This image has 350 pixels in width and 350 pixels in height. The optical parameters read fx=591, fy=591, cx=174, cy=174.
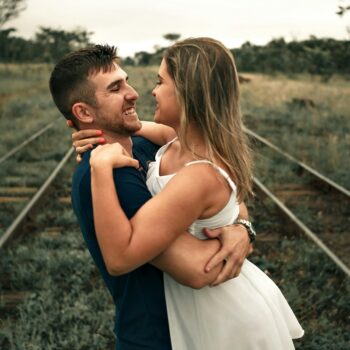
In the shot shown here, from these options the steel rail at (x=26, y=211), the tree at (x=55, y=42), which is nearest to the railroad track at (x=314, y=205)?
the steel rail at (x=26, y=211)

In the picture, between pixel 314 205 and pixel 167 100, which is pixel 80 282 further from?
pixel 314 205

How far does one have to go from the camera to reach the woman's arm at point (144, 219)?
184 centimetres

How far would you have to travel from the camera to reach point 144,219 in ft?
6.06

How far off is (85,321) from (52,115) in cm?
1496

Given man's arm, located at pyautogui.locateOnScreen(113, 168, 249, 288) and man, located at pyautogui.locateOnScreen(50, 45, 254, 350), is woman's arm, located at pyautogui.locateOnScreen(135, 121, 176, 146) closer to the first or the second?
man, located at pyautogui.locateOnScreen(50, 45, 254, 350)

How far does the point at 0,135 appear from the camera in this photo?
46.1ft

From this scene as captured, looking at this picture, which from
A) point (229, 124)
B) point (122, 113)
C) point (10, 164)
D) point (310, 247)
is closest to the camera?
point (229, 124)

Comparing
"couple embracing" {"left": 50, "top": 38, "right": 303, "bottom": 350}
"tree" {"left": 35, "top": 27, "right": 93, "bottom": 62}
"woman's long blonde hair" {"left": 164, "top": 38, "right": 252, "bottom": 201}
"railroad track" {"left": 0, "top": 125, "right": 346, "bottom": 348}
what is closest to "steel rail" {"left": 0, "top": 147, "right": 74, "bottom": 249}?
"railroad track" {"left": 0, "top": 125, "right": 346, "bottom": 348}

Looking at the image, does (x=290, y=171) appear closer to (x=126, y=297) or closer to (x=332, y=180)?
(x=332, y=180)

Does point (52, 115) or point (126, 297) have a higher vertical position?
point (126, 297)

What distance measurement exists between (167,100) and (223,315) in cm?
76

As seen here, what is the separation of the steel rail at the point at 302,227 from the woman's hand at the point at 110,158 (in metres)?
3.83

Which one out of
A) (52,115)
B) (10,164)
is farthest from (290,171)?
(52,115)

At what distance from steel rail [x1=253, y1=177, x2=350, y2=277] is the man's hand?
346 cm
